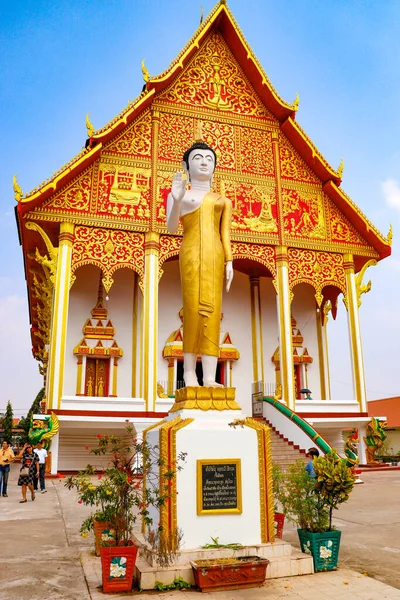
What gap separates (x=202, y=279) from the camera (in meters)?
5.25

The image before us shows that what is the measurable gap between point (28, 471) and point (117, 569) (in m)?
5.60

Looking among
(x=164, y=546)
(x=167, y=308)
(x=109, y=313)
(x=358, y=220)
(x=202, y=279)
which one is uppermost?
(x=358, y=220)

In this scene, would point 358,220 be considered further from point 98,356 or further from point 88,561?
point 88,561

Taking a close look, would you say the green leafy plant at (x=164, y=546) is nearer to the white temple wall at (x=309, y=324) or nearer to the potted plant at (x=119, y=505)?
the potted plant at (x=119, y=505)

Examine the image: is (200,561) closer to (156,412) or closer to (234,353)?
(156,412)

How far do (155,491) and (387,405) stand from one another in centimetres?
2569

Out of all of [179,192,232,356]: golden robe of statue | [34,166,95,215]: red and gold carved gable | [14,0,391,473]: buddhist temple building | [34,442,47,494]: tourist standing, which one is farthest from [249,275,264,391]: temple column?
[179,192,232,356]: golden robe of statue

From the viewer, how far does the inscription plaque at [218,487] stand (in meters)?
4.47

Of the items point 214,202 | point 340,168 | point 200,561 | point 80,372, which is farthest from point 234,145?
point 200,561

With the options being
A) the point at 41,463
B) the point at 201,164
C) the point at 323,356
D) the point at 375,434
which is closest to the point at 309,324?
the point at 323,356

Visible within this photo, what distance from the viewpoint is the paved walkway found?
12.6 feet

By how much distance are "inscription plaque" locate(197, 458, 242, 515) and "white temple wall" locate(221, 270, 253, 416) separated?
1096 centimetres

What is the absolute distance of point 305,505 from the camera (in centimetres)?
461

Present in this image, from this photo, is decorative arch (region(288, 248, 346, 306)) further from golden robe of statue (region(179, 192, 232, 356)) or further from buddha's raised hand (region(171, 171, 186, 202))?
buddha's raised hand (region(171, 171, 186, 202))
